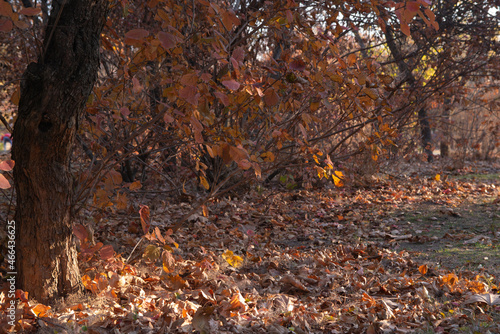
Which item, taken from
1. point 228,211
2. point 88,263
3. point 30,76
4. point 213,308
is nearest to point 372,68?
point 213,308

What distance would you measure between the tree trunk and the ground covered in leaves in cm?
15

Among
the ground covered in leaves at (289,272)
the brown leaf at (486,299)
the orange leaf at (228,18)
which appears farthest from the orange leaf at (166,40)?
the brown leaf at (486,299)

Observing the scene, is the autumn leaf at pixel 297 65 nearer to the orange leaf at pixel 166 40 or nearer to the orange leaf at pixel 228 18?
the orange leaf at pixel 228 18

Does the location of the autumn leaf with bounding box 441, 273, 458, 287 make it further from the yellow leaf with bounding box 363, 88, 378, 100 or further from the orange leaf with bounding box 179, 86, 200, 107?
the orange leaf with bounding box 179, 86, 200, 107

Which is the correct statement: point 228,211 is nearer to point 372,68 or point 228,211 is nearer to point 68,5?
point 372,68

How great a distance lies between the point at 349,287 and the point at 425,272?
639 millimetres

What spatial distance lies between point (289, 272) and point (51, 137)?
2.03m

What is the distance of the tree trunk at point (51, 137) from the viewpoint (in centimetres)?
232

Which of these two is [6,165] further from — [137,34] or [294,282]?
[294,282]

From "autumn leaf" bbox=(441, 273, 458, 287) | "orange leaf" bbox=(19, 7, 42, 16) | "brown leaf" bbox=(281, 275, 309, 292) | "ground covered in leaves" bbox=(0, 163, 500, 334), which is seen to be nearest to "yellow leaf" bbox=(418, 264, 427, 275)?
"ground covered in leaves" bbox=(0, 163, 500, 334)

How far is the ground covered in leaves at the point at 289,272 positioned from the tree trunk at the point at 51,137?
145mm

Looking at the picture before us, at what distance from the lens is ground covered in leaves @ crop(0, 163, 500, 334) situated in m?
2.38

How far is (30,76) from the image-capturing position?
2.31 metres

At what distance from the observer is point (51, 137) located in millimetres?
2348
